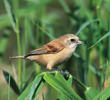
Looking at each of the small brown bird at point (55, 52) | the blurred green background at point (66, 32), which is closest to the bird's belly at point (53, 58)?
the small brown bird at point (55, 52)

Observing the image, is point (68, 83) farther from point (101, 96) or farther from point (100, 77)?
point (100, 77)

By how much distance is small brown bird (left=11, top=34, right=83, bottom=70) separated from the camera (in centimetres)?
→ 402

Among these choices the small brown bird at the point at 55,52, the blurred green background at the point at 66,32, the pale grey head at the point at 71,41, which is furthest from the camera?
the pale grey head at the point at 71,41

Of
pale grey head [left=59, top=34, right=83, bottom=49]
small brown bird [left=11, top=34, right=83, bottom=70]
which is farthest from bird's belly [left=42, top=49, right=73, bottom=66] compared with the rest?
pale grey head [left=59, top=34, right=83, bottom=49]

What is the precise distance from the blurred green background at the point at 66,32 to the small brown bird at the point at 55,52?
10 centimetres

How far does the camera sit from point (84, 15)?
15.7ft

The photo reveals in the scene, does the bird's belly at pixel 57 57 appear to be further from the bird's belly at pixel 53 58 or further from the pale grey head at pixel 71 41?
the pale grey head at pixel 71 41

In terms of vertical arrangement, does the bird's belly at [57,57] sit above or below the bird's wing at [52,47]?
below

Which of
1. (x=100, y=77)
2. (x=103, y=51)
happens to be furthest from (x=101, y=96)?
(x=103, y=51)

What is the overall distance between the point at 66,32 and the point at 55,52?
1162 millimetres

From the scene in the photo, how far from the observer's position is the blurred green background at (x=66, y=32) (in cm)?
384

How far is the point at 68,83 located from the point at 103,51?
1471mm

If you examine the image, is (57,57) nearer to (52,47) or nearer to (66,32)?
(52,47)

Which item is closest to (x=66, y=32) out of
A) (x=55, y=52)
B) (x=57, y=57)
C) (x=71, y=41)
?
(x=71, y=41)
